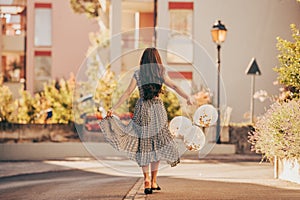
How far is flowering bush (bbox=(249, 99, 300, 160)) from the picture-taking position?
11.8 metres

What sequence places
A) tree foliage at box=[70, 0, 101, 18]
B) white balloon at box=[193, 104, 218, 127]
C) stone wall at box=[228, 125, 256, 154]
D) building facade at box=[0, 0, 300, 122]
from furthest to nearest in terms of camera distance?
tree foliage at box=[70, 0, 101, 18] → building facade at box=[0, 0, 300, 122] → stone wall at box=[228, 125, 256, 154] → white balloon at box=[193, 104, 218, 127]

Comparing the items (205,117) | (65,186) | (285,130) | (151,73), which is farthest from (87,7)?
(151,73)

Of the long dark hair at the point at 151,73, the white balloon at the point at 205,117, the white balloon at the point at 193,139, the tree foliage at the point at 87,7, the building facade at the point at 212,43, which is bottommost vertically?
the white balloon at the point at 193,139

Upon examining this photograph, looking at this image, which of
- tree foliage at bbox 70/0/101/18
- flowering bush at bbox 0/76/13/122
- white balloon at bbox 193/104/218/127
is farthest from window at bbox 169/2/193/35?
white balloon at bbox 193/104/218/127

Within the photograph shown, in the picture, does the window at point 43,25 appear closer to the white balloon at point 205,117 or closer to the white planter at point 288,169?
the white balloon at point 205,117

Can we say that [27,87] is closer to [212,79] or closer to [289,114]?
[212,79]

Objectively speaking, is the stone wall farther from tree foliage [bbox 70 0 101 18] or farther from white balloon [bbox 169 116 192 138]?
tree foliage [bbox 70 0 101 18]

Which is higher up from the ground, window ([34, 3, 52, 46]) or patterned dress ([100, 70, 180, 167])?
window ([34, 3, 52, 46])

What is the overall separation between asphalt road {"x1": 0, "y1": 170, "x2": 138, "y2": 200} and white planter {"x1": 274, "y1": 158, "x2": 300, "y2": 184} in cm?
223

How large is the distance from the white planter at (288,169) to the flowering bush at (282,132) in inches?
4.3

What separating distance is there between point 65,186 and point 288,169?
3452mm

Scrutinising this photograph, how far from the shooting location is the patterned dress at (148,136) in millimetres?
10656

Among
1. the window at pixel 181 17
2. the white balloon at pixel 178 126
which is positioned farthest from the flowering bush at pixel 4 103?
the white balloon at pixel 178 126

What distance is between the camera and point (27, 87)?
41.1 metres
